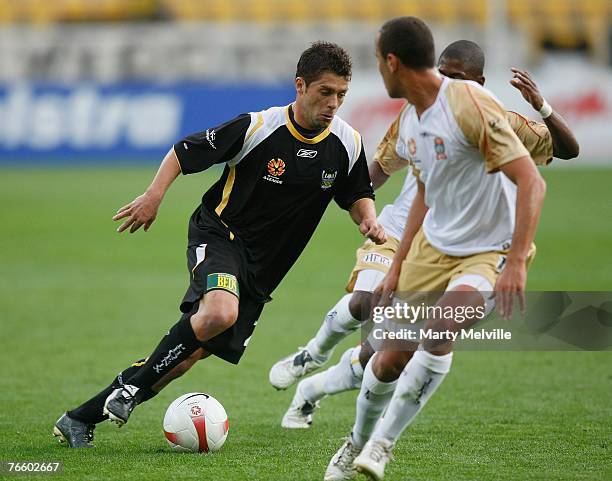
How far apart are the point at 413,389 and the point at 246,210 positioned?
196 cm

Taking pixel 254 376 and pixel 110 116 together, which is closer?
pixel 254 376

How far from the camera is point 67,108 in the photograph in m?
25.6

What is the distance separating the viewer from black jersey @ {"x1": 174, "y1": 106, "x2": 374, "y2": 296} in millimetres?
6352

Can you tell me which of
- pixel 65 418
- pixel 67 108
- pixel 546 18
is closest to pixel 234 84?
pixel 67 108

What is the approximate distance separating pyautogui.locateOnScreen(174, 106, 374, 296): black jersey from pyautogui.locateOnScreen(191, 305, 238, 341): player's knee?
1.79 ft

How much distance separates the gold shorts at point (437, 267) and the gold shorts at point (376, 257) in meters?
1.40

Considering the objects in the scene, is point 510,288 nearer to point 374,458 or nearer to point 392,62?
point 374,458

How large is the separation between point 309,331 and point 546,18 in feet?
78.4

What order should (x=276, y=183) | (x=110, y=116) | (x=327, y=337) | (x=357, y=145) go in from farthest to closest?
(x=110, y=116) → (x=327, y=337) → (x=357, y=145) → (x=276, y=183)

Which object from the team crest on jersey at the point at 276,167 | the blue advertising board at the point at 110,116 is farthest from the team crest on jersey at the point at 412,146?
the blue advertising board at the point at 110,116

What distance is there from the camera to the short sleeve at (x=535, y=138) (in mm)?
5961

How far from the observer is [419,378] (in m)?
4.96

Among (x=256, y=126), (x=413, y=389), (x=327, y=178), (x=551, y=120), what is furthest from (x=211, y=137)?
(x=413, y=389)

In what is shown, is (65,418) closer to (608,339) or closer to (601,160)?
(608,339)
